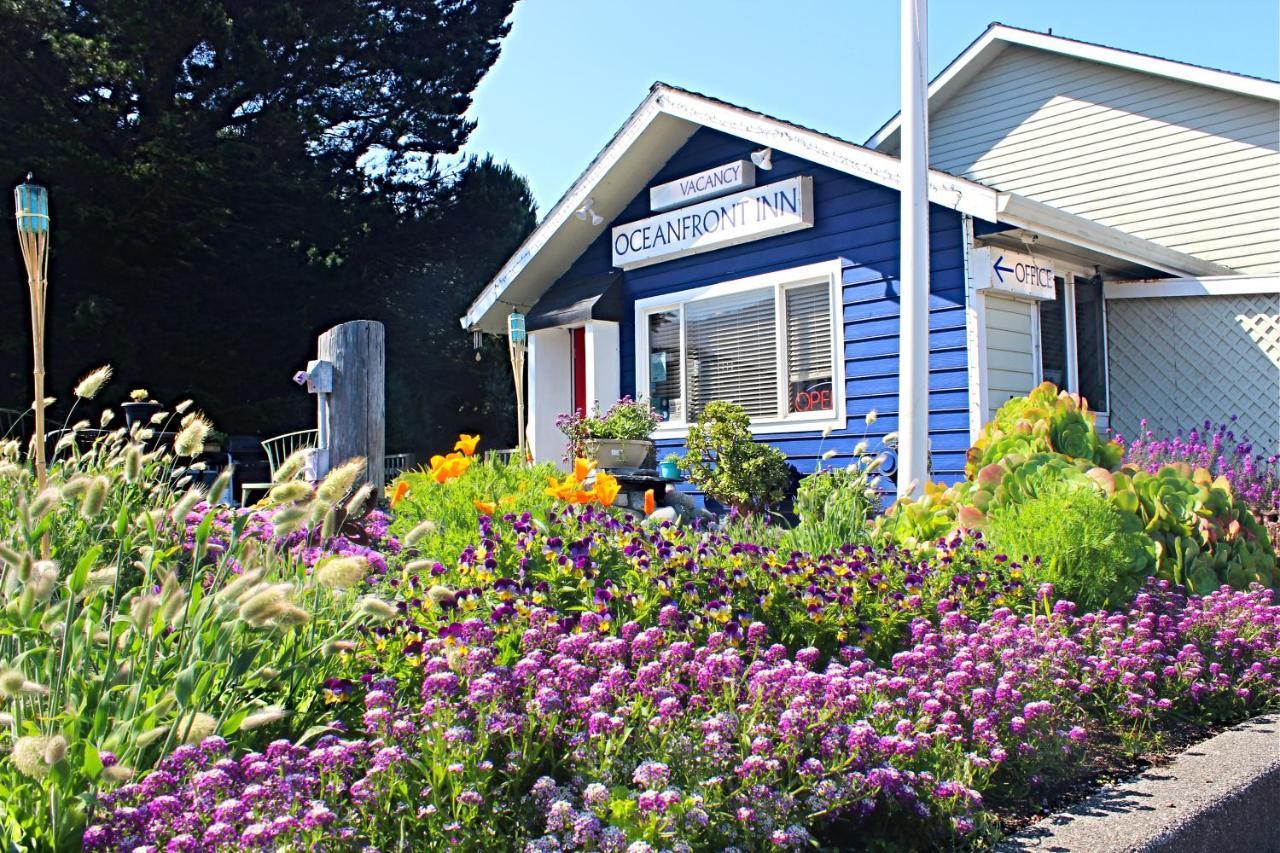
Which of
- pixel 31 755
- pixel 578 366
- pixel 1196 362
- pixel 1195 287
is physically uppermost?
pixel 1195 287

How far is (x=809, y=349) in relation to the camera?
9.34 metres

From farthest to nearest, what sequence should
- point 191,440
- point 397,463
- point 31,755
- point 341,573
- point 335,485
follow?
point 397,463 → point 191,440 → point 335,485 → point 341,573 → point 31,755

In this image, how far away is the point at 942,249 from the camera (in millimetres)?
8195

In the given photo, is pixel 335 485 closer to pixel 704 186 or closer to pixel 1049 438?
pixel 1049 438

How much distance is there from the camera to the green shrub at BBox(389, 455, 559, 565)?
378 centimetres

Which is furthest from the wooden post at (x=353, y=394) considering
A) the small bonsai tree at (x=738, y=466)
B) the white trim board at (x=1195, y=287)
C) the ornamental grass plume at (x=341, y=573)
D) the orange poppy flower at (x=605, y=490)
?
the white trim board at (x=1195, y=287)

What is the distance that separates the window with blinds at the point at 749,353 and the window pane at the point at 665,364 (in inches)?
0.4

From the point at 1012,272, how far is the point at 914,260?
1748 millimetres

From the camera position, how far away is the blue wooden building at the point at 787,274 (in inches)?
319

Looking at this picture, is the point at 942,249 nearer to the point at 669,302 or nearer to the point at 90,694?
the point at 669,302

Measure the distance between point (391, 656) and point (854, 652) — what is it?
4.37 ft

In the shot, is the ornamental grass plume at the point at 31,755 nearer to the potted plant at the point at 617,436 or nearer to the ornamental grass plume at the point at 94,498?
the ornamental grass plume at the point at 94,498

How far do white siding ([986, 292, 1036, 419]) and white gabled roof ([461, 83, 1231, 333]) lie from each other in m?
0.69

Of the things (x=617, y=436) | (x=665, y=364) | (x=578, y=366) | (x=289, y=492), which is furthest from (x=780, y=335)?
(x=289, y=492)
